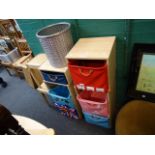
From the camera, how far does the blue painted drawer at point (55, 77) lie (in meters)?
1.36

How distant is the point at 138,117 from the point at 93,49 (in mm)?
694

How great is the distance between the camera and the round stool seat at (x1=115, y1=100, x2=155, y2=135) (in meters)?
1.16

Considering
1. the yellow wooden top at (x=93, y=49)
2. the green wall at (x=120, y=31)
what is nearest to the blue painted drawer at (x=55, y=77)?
the yellow wooden top at (x=93, y=49)

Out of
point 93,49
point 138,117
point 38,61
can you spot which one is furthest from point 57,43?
point 138,117

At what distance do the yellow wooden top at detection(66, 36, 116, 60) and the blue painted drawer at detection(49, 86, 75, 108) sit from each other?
0.55 m

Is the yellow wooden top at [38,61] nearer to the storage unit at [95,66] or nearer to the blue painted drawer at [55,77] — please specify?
the blue painted drawer at [55,77]

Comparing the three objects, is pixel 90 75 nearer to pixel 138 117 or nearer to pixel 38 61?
pixel 138 117

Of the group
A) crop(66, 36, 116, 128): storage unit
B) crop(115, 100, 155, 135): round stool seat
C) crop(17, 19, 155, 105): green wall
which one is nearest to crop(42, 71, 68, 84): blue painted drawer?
crop(66, 36, 116, 128): storage unit

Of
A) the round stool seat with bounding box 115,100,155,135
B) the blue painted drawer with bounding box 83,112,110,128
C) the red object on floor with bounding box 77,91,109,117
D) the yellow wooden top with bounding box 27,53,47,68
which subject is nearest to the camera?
the round stool seat with bounding box 115,100,155,135

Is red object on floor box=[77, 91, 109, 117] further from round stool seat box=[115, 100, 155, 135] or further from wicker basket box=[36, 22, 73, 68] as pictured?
wicker basket box=[36, 22, 73, 68]

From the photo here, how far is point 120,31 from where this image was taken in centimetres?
117

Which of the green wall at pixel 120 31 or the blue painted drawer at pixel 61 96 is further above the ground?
the green wall at pixel 120 31
